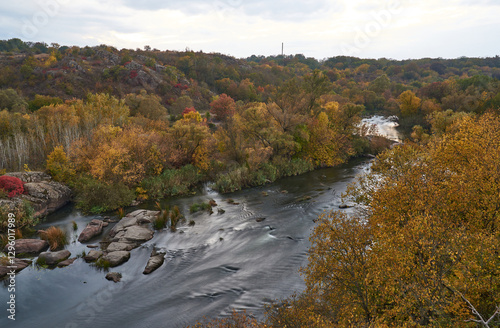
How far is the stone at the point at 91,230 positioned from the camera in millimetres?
22952

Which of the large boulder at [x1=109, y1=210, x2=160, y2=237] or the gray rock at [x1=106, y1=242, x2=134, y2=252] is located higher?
the large boulder at [x1=109, y1=210, x2=160, y2=237]

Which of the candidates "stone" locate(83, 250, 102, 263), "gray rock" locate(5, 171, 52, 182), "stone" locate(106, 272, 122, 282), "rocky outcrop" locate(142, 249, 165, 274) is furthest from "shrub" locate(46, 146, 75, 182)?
"stone" locate(106, 272, 122, 282)

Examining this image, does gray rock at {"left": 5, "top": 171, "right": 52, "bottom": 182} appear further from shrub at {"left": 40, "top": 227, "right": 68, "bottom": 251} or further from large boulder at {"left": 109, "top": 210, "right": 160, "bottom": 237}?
large boulder at {"left": 109, "top": 210, "right": 160, "bottom": 237}

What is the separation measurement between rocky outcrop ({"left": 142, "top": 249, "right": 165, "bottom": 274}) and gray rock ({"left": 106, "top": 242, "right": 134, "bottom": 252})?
7.05ft

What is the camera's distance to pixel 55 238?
2206 centimetres

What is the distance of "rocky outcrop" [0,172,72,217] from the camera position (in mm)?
26547

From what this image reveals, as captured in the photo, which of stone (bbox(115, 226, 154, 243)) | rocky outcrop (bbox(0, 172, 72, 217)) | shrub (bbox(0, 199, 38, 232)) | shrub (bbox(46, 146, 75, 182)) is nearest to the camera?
stone (bbox(115, 226, 154, 243))

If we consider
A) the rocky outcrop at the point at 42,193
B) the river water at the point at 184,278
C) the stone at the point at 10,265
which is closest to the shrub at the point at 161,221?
the river water at the point at 184,278

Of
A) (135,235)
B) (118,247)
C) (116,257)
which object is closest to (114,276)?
(116,257)

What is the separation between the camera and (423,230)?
419 inches

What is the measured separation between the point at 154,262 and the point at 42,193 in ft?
53.9

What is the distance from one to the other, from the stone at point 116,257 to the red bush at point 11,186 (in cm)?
1285

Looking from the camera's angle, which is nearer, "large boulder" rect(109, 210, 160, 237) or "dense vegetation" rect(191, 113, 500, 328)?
"dense vegetation" rect(191, 113, 500, 328)

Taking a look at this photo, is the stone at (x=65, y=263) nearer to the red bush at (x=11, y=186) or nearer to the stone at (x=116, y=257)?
the stone at (x=116, y=257)
